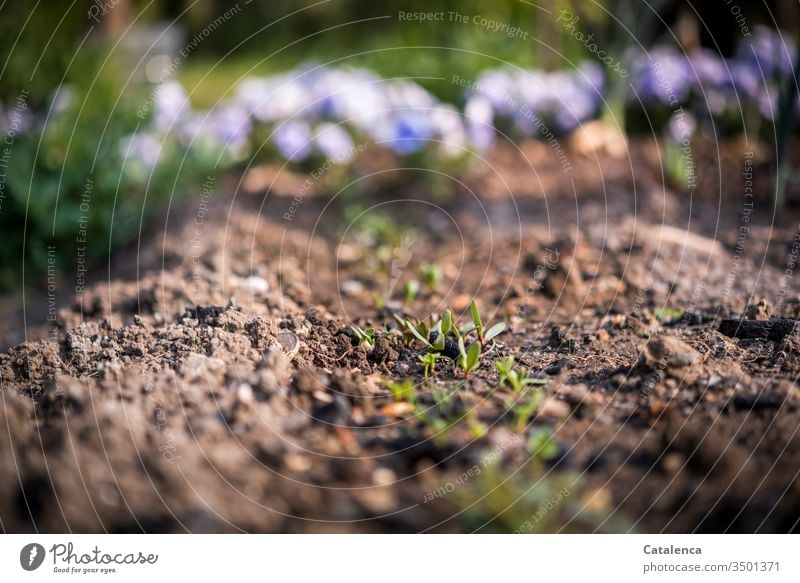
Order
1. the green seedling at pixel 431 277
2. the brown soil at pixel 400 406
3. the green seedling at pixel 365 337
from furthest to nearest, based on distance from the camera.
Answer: the green seedling at pixel 431 277 → the green seedling at pixel 365 337 → the brown soil at pixel 400 406

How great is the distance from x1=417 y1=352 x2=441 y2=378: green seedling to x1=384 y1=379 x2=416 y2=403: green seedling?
3.2 inches

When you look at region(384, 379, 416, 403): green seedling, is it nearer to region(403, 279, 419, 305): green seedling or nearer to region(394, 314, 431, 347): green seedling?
region(394, 314, 431, 347): green seedling

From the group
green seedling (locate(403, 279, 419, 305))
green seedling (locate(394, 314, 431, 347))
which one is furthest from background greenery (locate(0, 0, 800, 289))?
green seedling (locate(394, 314, 431, 347))

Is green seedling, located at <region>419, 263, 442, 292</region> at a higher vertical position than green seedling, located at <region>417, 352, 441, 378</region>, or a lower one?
higher

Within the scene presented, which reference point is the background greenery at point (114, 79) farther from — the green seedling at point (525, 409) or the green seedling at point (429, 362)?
the green seedling at point (525, 409)

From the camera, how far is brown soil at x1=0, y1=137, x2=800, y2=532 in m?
1.43

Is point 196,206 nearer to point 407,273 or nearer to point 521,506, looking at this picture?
point 407,273

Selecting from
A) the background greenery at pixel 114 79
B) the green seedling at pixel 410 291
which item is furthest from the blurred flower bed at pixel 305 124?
the green seedling at pixel 410 291

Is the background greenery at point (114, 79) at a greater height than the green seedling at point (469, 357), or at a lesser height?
greater

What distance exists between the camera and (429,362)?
73.8 inches

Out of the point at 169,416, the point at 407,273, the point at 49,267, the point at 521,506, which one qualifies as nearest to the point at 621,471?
the point at 521,506

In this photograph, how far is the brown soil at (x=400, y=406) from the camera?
143cm

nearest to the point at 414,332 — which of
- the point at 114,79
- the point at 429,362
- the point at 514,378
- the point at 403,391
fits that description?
the point at 429,362

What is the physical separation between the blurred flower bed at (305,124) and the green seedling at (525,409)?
7.15ft
